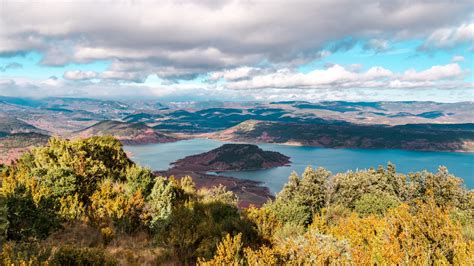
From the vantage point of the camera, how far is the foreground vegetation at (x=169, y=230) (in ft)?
37.3

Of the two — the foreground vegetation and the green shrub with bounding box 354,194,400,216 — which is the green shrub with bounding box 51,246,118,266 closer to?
the foreground vegetation

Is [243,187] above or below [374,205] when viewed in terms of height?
below

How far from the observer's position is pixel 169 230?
2028 centimetres

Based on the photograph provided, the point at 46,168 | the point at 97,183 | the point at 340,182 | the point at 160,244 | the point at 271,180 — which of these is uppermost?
the point at 46,168

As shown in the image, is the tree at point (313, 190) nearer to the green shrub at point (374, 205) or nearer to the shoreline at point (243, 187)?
the green shrub at point (374, 205)

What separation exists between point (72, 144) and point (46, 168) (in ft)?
31.9

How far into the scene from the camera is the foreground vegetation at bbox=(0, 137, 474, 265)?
11.4 meters

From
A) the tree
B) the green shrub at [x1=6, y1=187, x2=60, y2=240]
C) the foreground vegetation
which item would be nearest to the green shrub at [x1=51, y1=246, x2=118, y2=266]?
the foreground vegetation

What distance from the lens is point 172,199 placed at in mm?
26297

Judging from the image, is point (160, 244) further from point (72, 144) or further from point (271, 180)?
point (271, 180)

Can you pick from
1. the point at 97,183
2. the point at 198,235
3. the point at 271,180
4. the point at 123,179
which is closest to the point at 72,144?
the point at 123,179

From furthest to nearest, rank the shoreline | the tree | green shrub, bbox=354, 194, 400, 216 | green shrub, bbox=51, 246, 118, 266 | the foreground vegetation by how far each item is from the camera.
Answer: the shoreline < the tree < green shrub, bbox=354, 194, 400, 216 < the foreground vegetation < green shrub, bbox=51, 246, 118, 266

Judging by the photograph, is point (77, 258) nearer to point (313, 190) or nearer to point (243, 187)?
point (313, 190)

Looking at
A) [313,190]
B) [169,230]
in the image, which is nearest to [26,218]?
[169,230]
